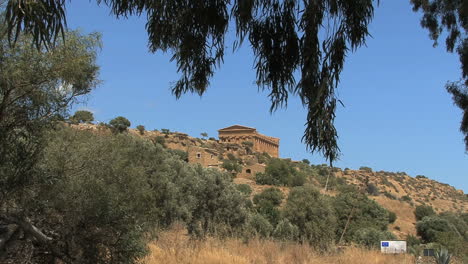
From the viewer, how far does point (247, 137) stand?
3755 inches

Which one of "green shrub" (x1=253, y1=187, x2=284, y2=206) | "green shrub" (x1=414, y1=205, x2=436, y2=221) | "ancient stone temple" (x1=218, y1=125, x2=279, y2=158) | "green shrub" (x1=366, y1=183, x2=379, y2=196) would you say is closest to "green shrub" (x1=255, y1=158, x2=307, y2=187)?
"green shrub" (x1=366, y1=183, x2=379, y2=196)

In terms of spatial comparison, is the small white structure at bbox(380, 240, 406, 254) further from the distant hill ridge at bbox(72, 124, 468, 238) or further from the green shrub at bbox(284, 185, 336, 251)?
the distant hill ridge at bbox(72, 124, 468, 238)

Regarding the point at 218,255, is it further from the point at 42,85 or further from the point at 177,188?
the point at 177,188

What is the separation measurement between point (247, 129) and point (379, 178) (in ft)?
92.6

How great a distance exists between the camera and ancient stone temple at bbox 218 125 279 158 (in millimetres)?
95369

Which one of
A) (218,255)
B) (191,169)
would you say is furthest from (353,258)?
(191,169)

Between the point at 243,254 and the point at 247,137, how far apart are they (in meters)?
85.9

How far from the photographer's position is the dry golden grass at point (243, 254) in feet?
28.7

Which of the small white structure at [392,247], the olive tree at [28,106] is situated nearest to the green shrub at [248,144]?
the small white structure at [392,247]

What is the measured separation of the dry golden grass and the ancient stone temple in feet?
269

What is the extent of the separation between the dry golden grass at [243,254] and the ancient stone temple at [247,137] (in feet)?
269

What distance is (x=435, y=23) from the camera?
1409cm

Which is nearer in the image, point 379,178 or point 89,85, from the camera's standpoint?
point 89,85

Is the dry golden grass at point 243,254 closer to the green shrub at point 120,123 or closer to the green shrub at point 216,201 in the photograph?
the green shrub at point 216,201
